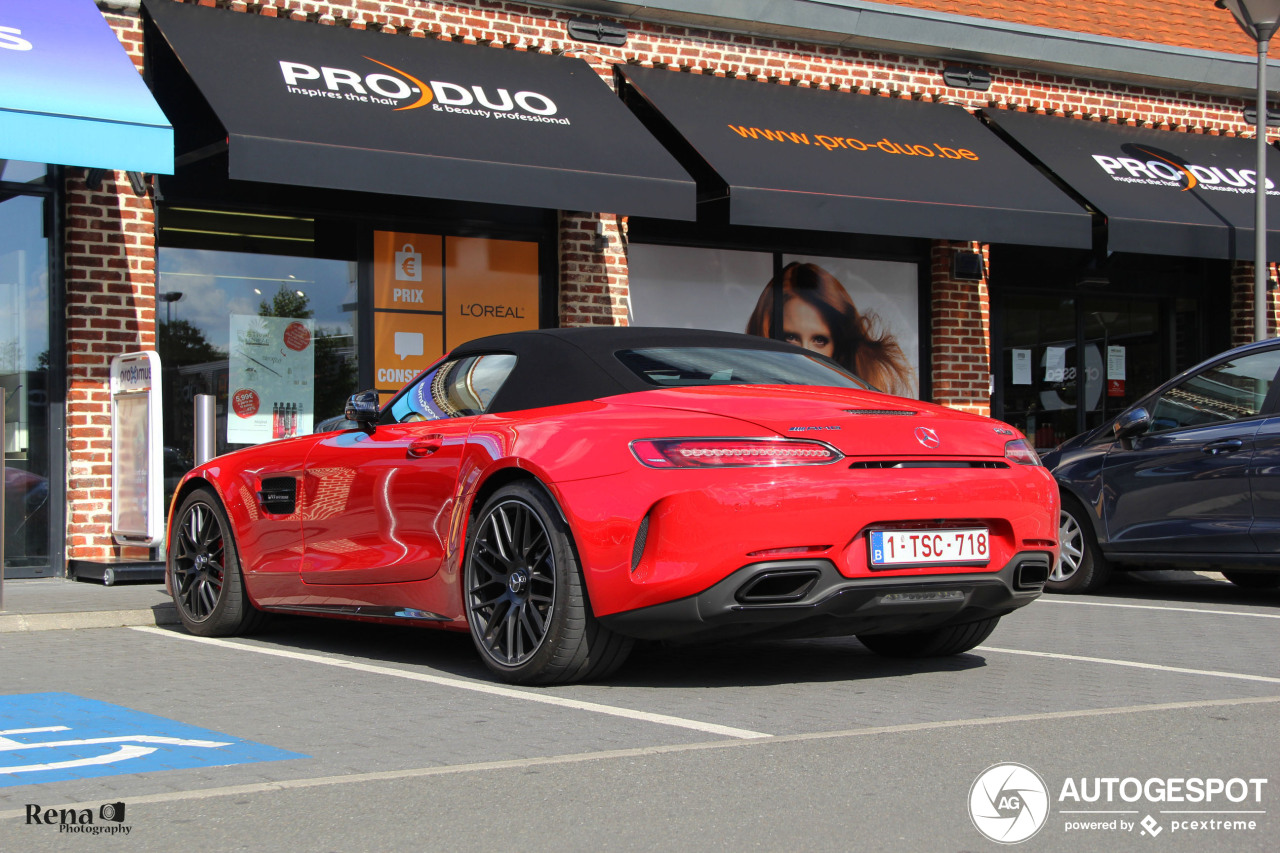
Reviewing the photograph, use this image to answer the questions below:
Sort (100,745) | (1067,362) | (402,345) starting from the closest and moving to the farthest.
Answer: (100,745) < (402,345) < (1067,362)

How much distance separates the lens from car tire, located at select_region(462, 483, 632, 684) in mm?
5285

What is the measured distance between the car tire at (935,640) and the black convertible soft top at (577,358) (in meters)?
1.36

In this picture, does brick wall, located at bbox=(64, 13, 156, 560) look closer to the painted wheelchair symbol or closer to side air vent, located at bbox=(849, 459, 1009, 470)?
the painted wheelchair symbol

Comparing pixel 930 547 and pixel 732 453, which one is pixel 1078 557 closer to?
pixel 930 547

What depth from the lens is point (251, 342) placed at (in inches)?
451

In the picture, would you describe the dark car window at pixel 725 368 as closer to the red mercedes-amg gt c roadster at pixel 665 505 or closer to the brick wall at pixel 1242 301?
the red mercedes-amg gt c roadster at pixel 665 505

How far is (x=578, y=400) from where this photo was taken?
5695 mm

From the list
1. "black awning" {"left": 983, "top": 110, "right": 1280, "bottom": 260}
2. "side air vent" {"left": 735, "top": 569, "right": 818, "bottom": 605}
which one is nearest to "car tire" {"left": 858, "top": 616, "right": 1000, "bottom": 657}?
"side air vent" {"left": 735, "top": 569, "right": 818, "bottom": 605}

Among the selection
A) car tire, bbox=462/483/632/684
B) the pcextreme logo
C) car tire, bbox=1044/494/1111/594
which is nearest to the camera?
car tire, bbox=462/483/632/684

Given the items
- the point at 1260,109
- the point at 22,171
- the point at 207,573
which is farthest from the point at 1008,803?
the point at 1260,109

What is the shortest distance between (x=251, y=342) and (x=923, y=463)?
7.43m

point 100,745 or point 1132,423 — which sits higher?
point 1132,423

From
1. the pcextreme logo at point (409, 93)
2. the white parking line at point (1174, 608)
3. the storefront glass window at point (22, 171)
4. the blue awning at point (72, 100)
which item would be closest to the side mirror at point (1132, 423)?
the white parking line at point (1174, 608)

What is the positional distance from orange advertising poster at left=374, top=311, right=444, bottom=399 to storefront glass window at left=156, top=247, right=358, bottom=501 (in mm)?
211
